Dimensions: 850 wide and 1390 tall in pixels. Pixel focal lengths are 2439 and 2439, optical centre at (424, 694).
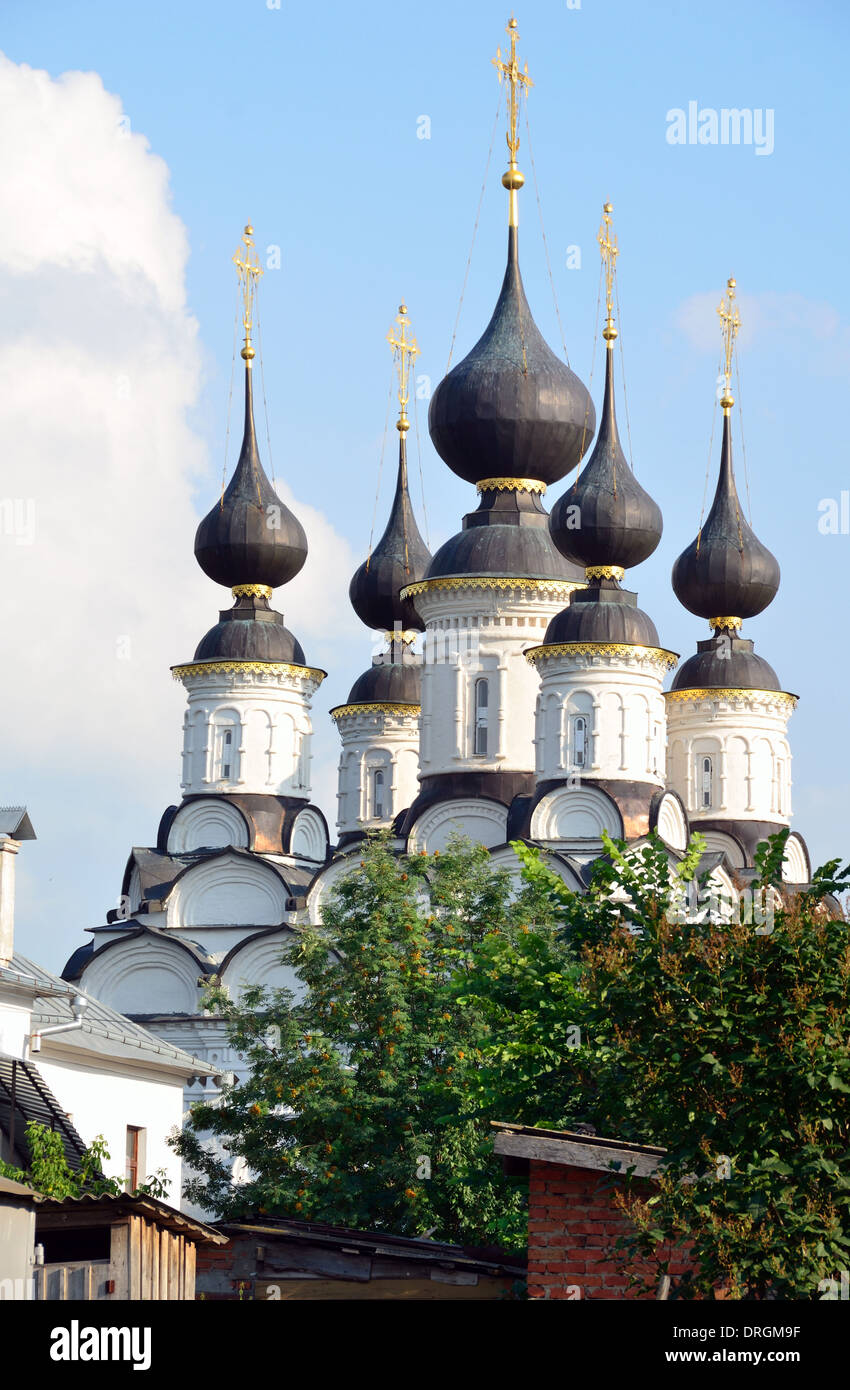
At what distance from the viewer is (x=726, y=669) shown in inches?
1585

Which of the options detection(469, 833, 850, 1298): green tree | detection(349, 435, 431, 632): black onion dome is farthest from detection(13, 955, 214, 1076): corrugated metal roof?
detection(349, 435, 431, 632): black onion dome

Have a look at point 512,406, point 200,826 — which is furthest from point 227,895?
point 512,406

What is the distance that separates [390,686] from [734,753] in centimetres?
589

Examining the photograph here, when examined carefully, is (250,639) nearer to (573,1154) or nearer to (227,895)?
(227,895)

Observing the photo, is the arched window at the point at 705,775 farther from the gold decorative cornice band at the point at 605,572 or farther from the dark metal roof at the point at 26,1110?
the dark metal roof at the point at 26,1110

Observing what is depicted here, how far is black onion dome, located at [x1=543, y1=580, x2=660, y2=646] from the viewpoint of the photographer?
34062 mm

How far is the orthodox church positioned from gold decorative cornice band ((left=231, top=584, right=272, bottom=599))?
0.04 metres

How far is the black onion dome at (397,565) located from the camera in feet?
139

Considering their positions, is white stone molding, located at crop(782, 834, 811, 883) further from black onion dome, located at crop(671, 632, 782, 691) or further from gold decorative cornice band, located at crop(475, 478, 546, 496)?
gold decorative cornice band, located at crop(475, 478, 546, 496)

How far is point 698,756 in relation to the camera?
40375mm

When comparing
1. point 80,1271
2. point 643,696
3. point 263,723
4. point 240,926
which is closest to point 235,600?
point 263,723

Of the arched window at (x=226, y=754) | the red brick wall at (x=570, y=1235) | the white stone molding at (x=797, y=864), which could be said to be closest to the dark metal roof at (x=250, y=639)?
the arched window at (x=226, y=754)

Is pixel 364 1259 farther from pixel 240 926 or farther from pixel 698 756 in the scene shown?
pixel 698 756
